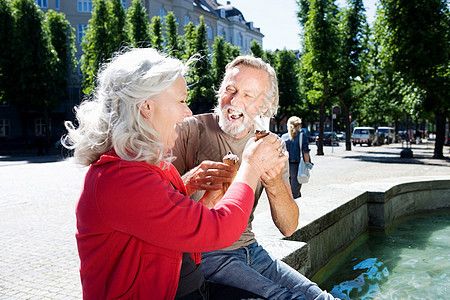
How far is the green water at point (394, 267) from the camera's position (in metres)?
4.19

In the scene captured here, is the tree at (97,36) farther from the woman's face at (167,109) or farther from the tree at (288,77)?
the woman's face at (167,109)

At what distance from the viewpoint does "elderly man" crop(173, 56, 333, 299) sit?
2078mm

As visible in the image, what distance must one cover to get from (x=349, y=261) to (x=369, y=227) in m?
1.49

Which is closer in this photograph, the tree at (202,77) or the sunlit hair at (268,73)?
the sunlit hair at (268,73)

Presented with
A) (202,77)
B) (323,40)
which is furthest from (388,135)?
(323,40)

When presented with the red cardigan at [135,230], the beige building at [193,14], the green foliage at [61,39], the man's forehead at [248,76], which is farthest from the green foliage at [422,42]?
the beige building at [193,14]

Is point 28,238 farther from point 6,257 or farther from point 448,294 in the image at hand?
point 448,294

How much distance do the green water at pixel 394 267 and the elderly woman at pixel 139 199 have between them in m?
3.09

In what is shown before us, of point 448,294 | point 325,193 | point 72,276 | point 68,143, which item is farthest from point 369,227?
point 68,143

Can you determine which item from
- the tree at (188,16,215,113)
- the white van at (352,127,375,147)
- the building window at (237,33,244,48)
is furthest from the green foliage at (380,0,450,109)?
the building window at (237,33,244,48)

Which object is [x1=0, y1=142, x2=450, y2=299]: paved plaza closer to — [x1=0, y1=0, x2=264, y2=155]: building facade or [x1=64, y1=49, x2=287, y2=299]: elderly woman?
[x1=64, y1=49, x2=287, y2=299]: elderly woman

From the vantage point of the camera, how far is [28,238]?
6492 mm

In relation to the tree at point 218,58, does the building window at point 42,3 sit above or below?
above

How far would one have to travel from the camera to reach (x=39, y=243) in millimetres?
6168
